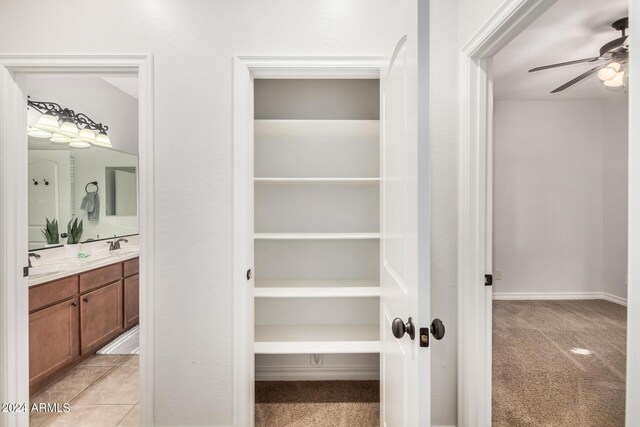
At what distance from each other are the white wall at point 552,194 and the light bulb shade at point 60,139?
490 cm

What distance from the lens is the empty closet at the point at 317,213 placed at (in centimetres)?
229

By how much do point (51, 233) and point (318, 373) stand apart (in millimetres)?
2531

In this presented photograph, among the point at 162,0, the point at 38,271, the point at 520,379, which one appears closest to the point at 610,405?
the point at 520,379

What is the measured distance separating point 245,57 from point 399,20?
2.79 feet

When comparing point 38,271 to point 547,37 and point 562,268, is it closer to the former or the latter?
point 547,37

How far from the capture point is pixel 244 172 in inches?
63.5

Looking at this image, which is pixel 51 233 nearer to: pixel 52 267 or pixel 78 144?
pixel 52 267

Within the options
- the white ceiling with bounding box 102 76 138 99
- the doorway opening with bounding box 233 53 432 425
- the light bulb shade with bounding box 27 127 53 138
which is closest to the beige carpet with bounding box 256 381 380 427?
the doorway opening with bounding box 233 53 432 425

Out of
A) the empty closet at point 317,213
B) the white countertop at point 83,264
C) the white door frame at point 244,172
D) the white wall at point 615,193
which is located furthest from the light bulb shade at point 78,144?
the white wall at point 615,193

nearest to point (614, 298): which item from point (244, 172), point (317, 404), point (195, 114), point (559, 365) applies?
point (559, 365)

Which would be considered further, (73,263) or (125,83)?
(125,83)

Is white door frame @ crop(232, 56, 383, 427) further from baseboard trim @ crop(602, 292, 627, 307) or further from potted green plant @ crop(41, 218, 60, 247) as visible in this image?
baseboard trim @ crop(602, 292, 627, 307)

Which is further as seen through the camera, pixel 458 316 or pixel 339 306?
pixel 339 306

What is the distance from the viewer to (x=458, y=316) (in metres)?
1.60
